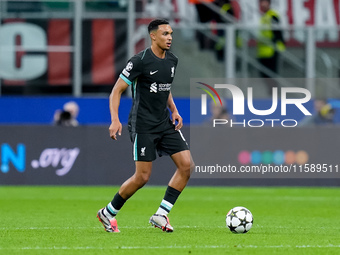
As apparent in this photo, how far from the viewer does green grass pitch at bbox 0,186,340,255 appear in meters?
8.30

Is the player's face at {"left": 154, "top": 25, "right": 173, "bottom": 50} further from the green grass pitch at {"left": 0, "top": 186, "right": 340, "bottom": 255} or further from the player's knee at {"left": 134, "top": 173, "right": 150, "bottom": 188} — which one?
the green grass pitch at {"left": 0, "top": 186, "right": 340, "bottom": 255}

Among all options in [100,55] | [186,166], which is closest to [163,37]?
[186,166]

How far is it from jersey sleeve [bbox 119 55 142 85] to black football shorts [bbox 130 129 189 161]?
58cm

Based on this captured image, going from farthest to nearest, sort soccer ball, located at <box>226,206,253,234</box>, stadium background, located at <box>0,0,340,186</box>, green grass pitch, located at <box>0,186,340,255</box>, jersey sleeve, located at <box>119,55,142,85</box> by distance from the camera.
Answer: stadium background, located at <box>0,0,340,186</box> < soccer ball, located at <box>226,206,253,234</box> < jersey sleeve, located at <box>119,55,142,85</box> < green grass pitch, located at <box>0,186,340,255</box>

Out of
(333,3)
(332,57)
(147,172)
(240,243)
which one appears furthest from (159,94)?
(333,3)

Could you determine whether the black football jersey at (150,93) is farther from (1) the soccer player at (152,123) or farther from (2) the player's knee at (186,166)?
(2) the player's knee at (186,166)

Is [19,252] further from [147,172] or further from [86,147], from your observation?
[86,147]

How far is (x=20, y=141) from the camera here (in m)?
17.4

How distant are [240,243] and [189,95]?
10565mm

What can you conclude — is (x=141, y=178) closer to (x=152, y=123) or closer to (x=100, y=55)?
(x=152, y=123)

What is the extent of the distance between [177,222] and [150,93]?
2.16 meters

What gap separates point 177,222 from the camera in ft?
36.2

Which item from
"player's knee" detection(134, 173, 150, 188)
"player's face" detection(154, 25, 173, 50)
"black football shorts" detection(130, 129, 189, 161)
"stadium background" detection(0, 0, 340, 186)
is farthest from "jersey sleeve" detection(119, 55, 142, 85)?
"stadium background" detection(0, 0, 340, 186)

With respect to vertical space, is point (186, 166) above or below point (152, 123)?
below
